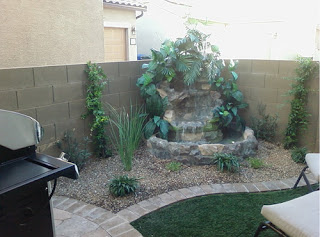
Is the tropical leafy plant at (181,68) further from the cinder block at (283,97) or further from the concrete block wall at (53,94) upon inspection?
the cinder block at (283,97)

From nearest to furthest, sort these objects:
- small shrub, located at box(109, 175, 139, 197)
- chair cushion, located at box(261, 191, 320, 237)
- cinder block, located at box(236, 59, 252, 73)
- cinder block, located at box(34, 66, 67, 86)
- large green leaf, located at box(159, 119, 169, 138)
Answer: chair cushion, located at box(261, 191, 320, 237), small shrub, located at box(109, 175, 139, 197), cinder block, located at box(34, 66, 67, 86), large green leaf, located at box(159, 119, 169, 138), cinder block, located at box(236, 59, 252, 73)

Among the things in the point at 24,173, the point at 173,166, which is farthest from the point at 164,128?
the point at 24,173

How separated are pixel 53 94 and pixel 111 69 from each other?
39.3 inches

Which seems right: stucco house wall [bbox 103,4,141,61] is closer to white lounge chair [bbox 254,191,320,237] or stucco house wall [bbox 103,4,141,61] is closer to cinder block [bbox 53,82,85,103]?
cinder block [bbox 53,82,85,103]

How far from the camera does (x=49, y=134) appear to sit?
370 centimetres

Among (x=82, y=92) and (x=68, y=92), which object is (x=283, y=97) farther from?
(x=68, y=92)

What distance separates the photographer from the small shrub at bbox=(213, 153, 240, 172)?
3688 mm

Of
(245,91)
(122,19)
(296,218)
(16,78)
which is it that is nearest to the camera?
(296,218)

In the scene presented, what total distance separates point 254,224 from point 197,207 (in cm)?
56

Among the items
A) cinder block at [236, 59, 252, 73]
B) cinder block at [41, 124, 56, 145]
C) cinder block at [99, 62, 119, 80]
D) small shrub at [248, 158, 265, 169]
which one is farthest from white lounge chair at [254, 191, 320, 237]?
cinder block at [236, 59, 252, 73]

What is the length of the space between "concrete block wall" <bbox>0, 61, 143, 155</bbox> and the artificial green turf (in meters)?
1.72

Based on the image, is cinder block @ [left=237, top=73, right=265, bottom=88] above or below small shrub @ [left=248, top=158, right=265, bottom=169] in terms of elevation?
above

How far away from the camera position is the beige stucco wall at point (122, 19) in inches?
316

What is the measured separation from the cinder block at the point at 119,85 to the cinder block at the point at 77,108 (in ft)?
1.66
